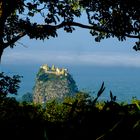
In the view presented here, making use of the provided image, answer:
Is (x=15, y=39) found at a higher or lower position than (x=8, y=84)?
higher

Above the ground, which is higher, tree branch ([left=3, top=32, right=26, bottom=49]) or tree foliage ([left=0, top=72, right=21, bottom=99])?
tree branch ([left=3, top=32, right=26, bottom=49])

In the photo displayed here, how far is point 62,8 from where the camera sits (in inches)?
971

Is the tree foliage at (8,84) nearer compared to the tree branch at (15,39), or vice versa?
the tree foliage at (8,84)

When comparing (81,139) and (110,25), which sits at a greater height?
(110,25)

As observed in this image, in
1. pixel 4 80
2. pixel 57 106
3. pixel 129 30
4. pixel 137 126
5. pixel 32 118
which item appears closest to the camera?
pixel 137 126

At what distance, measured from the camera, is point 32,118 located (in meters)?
2.31

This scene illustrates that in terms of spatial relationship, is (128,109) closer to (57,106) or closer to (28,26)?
(28,26)

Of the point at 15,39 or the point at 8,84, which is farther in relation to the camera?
the point at 15,39

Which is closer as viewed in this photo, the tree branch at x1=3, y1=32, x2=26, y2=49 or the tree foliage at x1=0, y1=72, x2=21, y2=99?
the tree foliage at x1=0, y1=72, x2=21, y2=99

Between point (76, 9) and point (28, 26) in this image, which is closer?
point (28, 26)

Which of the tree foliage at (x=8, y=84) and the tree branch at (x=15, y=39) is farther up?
the tree branch at (x=15, y=39)

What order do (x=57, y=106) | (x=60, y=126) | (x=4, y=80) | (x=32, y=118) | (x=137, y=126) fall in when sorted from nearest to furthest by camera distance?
(x=137, y=126)
(x=60, y=126)
(x=32, y=118)
(x=4, y=80)
(x=57, y=106)

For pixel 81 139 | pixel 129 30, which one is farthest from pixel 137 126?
pixel 129 30

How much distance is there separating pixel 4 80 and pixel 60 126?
2137 cm
